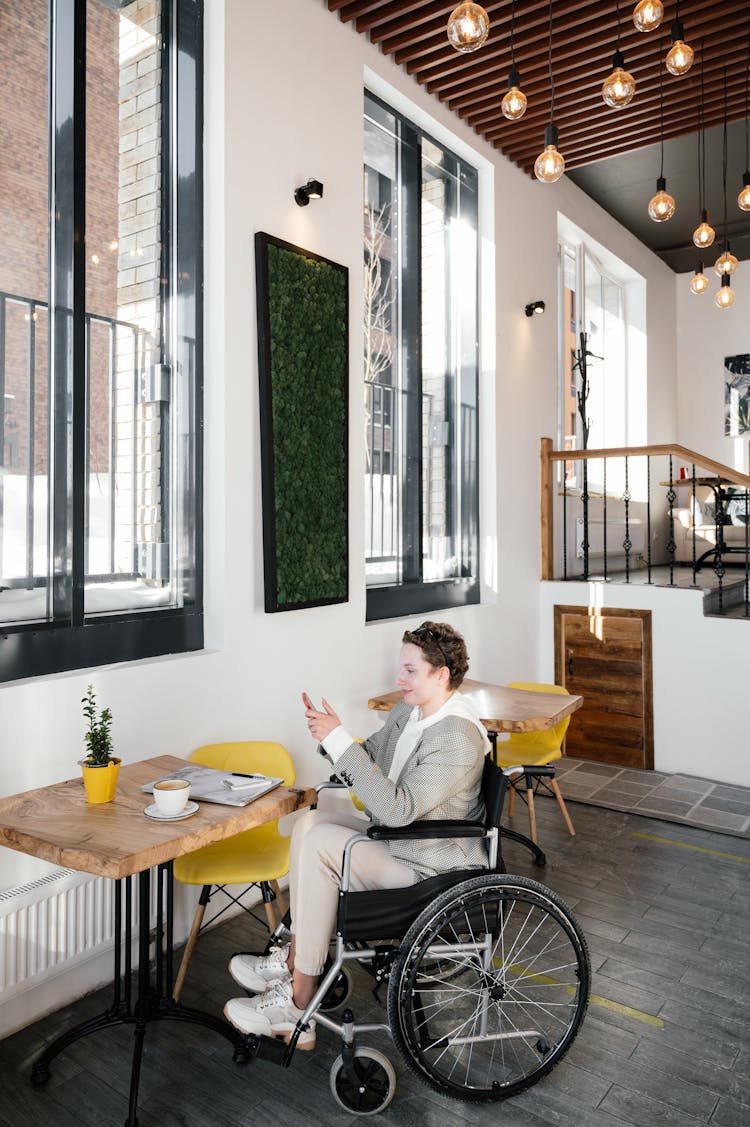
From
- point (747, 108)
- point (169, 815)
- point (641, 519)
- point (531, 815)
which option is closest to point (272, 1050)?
point (169, 815)

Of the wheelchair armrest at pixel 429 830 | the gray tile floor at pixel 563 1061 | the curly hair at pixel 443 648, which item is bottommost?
the gray tile floor at pixel 563 1061

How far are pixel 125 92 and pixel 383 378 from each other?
1856 millimetres

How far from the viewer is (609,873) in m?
3.54

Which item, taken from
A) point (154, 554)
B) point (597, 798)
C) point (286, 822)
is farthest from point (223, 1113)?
point (597, 798)

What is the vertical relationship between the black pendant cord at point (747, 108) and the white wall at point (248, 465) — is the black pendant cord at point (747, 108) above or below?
above

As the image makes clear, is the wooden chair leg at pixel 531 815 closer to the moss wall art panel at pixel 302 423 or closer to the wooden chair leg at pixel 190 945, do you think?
the moss wall art panel at pixel 302 423

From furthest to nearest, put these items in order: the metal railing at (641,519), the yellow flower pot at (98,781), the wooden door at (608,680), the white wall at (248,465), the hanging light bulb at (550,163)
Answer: the metal railing at (641,519), the wooden door at (608,680), the hanging light bulb at (550,163), the white wall at (248,465), the yellow flower pot at (98,781)

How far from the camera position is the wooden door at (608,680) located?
5238mm

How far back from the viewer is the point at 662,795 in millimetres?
4629

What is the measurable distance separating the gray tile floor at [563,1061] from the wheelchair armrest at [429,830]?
71cm

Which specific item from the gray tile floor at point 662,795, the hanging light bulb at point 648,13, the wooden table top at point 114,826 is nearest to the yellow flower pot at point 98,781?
the wooden table top at point 114,826

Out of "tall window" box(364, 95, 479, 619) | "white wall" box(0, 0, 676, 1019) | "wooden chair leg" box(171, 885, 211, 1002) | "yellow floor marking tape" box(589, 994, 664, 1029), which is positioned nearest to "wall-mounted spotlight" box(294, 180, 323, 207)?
"white wall" box(0, 0, 676, 1019)

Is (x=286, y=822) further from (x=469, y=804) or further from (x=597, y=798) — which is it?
(x=597, y=798)

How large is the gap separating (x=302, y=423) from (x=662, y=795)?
2997 mm
